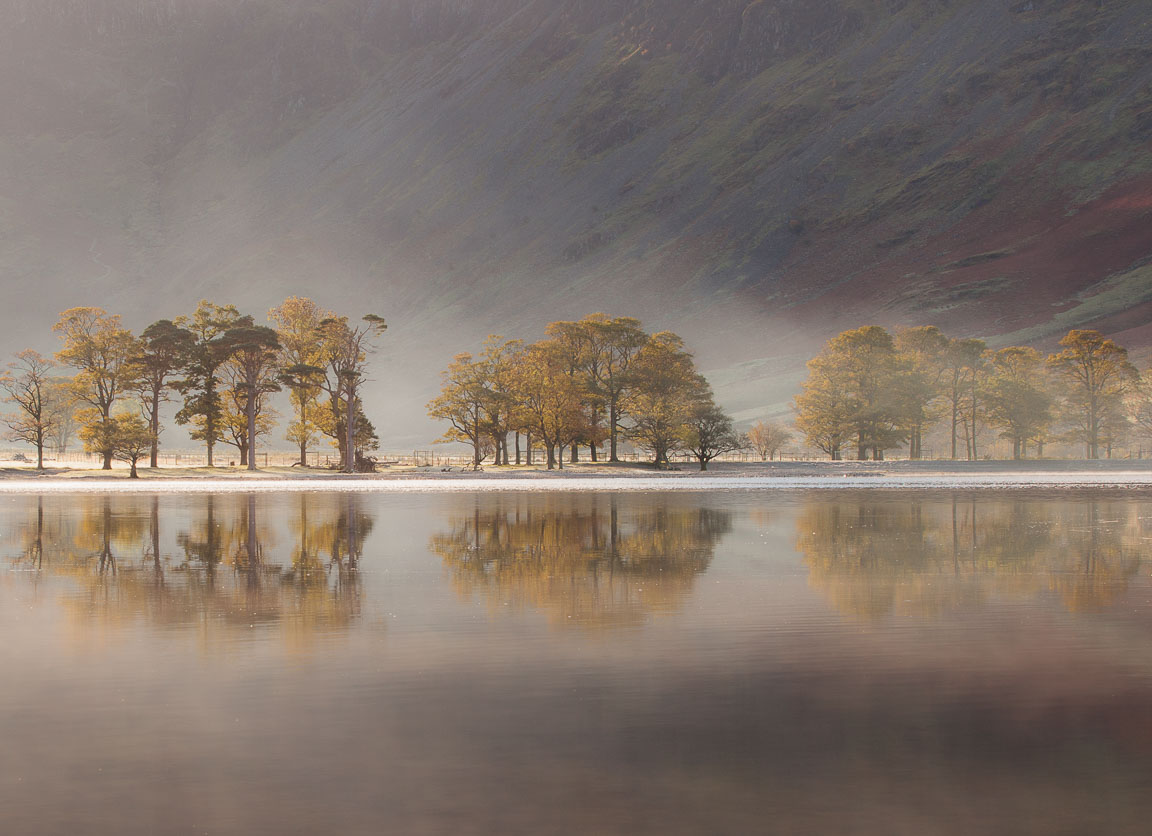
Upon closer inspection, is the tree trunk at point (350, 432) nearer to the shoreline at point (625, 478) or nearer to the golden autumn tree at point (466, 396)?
the shoreline at point (625, 478)

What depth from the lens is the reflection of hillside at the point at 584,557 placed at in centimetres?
1997

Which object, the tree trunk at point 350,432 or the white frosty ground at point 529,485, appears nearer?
the white frosty ground at point 529,485

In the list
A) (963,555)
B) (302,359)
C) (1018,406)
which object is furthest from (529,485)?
(1018,406)

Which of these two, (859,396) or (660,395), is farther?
(859,396)

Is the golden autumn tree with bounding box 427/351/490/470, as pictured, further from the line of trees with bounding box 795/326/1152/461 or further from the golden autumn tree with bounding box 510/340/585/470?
the line of trees with bounding box 795/326/1152/461

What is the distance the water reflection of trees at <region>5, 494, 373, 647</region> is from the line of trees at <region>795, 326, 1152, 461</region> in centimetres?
8063

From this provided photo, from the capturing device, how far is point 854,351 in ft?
396

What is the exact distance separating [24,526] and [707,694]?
34723 mm

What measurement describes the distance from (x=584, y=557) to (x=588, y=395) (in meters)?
85.8

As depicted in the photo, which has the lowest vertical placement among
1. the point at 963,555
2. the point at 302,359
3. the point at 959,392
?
the point at 963,555

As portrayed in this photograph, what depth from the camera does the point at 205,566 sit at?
25891mm

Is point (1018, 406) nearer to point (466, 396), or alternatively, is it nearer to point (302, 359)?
point (466, 396)

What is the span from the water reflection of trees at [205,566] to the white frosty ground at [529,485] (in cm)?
2598

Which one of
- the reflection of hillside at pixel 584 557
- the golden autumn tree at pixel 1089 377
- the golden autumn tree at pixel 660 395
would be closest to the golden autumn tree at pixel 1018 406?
the golden autumn tree at pixel 1089 377
